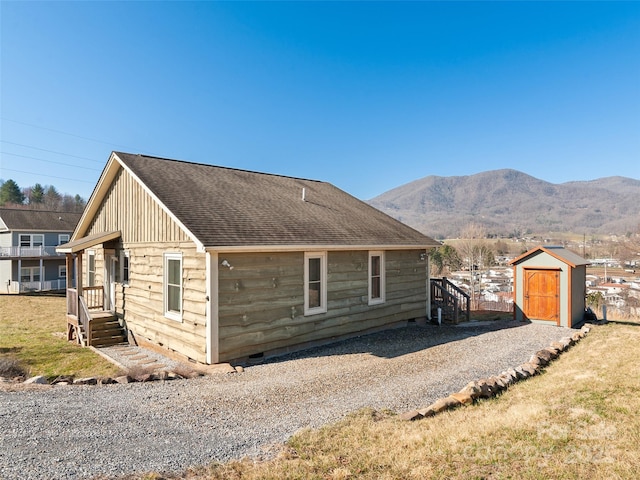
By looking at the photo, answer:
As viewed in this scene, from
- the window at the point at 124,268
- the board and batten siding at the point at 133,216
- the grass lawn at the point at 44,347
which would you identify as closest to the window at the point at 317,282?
the board and batten siding at the point at 133,216

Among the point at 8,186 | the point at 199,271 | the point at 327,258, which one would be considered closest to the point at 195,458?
the point at 199,271

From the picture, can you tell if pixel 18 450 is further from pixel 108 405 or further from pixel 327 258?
pixel 327 258

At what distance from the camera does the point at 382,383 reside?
24.9ft

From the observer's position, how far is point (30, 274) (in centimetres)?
3466

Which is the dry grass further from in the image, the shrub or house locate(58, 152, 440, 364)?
the shrub

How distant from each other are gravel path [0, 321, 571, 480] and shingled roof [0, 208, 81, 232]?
3512 centimetres

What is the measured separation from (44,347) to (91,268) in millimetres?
3713

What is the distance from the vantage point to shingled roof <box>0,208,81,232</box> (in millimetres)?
34406

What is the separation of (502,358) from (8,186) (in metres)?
84.5

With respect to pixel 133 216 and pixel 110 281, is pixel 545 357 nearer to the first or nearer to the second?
pixel 133 216

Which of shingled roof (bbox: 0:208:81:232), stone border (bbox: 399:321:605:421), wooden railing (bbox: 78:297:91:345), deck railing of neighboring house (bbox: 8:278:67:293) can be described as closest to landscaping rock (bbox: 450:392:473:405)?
stone border (bbox: 399:321:605:421)

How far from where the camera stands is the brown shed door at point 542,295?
13633 millimetres

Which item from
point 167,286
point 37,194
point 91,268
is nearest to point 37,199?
point 37,194

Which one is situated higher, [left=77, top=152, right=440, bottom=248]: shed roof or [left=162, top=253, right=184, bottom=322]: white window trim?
[left=77, top=152, right=440, bottom=248]: shed roof
